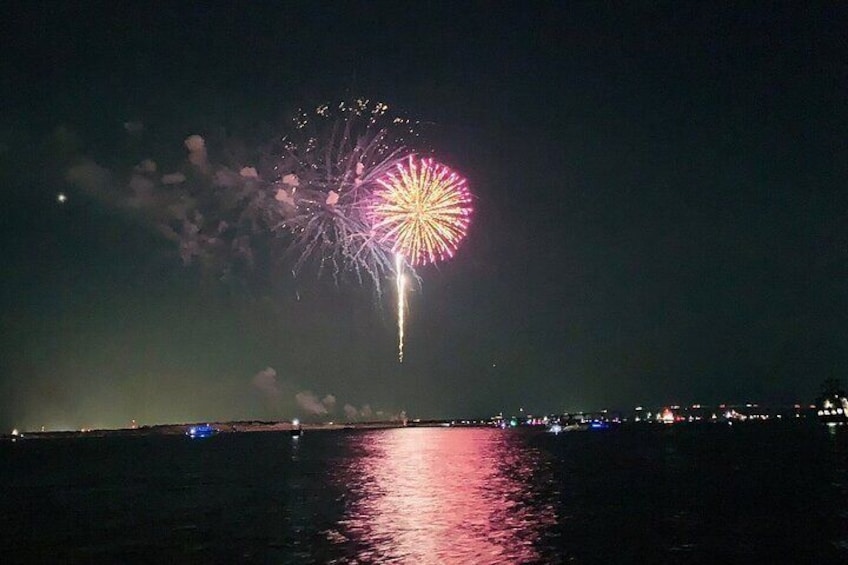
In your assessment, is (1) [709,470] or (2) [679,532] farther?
(1) [709,470]

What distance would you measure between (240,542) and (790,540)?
24.0 m

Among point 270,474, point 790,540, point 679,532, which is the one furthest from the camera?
point 270,474

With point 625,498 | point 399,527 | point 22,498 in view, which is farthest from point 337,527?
point 22,498

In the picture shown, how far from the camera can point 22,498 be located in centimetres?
5550

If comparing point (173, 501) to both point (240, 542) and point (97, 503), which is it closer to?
point (97, 503)

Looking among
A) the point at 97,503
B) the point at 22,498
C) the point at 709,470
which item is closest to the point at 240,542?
the point at 97,503

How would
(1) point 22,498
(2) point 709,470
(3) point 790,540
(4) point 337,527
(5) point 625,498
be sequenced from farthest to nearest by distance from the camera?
(2) point 709,470 → (1) point 22,498 → (5) point 625,498 → (4) point 337,527 → (3) point 790,540

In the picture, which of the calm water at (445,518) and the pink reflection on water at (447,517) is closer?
the pink reflection on water at (447,517)

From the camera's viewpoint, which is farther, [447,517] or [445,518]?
[447,517]

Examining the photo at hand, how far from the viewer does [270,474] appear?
75.0 metres

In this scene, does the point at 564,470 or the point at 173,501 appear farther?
the point at 564,470

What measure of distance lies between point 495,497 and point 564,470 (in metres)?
28.1

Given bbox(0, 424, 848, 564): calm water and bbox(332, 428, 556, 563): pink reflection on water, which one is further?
bbox(0, 424, 848, 564): calm water

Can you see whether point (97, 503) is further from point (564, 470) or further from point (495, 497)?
point (564, 470)
